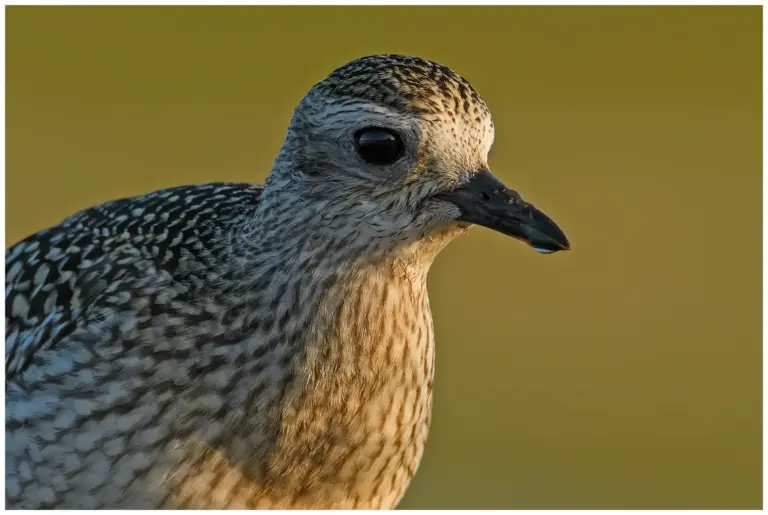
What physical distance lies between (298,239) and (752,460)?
6.52 m

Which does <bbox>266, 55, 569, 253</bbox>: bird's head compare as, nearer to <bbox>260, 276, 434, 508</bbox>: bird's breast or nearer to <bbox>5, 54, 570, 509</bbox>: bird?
<bbox>5, 54, 570, 509</bbox>: bird

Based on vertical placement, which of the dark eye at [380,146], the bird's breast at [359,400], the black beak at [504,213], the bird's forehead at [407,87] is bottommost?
the bird's breast at [359,400]

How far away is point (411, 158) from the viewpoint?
4855 mm

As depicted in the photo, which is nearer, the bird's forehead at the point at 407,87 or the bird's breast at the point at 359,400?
the bird's forehead at the point at 407,87

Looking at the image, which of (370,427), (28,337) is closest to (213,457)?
(370,427)

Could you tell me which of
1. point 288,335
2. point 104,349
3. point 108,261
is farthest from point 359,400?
point 108,261

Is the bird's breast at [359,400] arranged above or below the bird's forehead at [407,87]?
below

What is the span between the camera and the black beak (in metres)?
4.75

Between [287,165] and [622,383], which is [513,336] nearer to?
[622,383]

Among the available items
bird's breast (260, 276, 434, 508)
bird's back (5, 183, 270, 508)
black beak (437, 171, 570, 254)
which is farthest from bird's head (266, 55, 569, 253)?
bird's back (5, 183, 270, 508)

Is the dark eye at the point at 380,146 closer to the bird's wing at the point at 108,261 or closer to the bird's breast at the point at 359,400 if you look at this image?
the bird's breast at the point at 359,400

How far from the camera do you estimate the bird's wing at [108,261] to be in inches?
215

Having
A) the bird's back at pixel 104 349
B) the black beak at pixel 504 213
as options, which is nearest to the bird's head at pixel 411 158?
the black beak at pixel 504 213

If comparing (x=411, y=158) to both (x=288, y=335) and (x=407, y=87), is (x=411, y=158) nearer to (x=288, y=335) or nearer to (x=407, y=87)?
(x=407, y=87)
